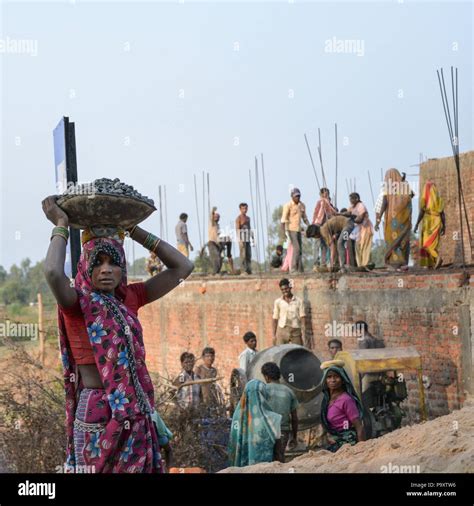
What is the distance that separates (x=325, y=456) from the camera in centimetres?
763

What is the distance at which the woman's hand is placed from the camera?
4.75m

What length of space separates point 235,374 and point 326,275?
332 centimetres

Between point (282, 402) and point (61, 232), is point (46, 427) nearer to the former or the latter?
point (282, 402)

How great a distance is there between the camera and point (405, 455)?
6980mm

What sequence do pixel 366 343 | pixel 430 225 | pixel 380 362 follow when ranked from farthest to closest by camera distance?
pixel 430 225 → pixel 366 343 → pixel 380 362

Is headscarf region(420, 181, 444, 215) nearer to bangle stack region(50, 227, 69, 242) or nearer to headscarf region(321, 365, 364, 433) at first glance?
headscarf region(321, 365, 364, 433)

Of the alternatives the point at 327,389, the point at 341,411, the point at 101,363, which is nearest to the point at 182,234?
the point at 327,389

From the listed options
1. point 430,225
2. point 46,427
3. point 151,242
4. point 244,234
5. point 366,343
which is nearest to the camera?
point 151,242

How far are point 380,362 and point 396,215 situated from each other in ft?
10.7

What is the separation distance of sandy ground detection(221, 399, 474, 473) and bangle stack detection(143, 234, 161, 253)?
→ 248 cm

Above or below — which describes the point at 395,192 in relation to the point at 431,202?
above

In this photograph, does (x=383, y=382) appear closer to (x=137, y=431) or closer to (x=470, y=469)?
(x=470, y=469)

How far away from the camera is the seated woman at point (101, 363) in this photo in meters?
4.59
